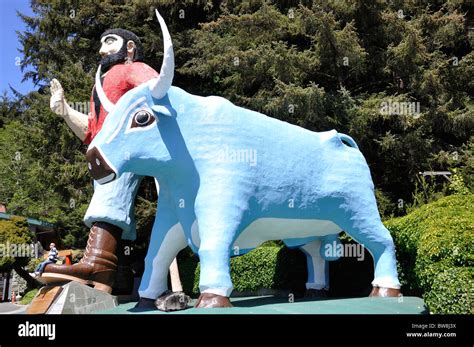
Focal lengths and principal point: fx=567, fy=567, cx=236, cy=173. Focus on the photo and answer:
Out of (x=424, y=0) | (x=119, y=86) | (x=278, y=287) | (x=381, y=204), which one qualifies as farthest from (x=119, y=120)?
(x=424, y=0)

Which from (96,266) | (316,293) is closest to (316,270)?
(316,293)

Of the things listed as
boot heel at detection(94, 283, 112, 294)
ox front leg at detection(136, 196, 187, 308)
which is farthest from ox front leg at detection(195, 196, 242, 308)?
boot heel at detection(94, 283, 112, 294)

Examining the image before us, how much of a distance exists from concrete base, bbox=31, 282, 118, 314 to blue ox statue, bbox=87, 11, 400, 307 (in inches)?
42.2

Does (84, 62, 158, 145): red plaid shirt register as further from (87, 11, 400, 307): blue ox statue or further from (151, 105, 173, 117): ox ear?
(151, 105, 173, 117): ox ear

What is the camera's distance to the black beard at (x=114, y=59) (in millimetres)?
9594

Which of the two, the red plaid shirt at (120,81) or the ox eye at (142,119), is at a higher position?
the red plaid shirt at (120,81)

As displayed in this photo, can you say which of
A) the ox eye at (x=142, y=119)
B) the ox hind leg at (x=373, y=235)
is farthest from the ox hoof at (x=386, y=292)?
the ox eye at (x=142, y=119)

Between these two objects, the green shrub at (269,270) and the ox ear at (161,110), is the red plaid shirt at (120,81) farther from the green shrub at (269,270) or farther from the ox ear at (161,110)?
the green shrub at (269,270)

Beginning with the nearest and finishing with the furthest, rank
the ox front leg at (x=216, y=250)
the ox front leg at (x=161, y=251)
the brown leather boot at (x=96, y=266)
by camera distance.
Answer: the ox front leg at (x=216, y=250) → the ox front leg at (x=161, y=251) → the brown leather boot at (x=96, y=266)

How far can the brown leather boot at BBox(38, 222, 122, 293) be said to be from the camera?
8.63 meters

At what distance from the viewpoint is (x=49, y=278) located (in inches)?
337

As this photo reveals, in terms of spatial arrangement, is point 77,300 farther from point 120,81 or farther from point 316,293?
point 316,293

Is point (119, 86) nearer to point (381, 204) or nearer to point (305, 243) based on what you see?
point (305, 243)

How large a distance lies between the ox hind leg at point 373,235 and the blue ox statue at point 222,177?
0.01 m
